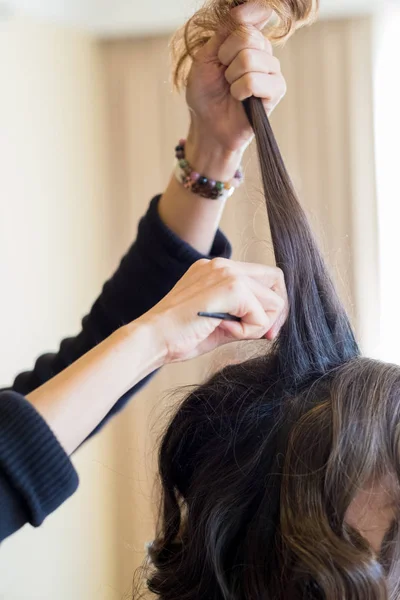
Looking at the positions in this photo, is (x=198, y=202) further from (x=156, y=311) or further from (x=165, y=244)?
(x=156, y=311)

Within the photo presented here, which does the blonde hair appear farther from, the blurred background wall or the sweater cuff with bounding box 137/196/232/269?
the blurred background wall

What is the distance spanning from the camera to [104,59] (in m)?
2.22

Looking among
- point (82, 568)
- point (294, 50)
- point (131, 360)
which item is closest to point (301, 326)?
point (131, 360)

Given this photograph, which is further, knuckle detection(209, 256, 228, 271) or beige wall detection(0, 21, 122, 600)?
beige wall detection(0, 21, 122, 600)

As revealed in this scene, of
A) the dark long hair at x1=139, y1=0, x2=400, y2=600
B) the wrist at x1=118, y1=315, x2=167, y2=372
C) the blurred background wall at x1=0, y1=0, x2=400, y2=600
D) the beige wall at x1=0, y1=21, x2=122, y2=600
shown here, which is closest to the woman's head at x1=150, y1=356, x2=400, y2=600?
the dark long hair at x1=139, y1=0, x2=400, y2=600

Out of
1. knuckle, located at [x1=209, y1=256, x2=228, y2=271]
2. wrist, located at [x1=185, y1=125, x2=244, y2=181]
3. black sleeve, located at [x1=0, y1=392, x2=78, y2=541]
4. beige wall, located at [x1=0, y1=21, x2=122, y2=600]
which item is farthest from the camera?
beige wall, located at [x1=0, y1=21, x2=122, y2=600]

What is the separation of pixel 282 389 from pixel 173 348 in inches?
5.2

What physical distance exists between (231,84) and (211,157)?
0.43 ft

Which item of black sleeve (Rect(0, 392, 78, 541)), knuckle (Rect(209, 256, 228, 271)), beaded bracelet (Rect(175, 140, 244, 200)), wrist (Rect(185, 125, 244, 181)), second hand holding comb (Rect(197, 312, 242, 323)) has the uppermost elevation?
wrist (Rect(185, 125, 244, 181))

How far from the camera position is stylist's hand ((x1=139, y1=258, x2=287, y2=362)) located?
0.66 metres

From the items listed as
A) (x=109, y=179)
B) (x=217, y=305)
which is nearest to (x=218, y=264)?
(x=217, y=305)

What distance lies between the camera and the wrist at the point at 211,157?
898 millimetres

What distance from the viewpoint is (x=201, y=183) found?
925 millimetres

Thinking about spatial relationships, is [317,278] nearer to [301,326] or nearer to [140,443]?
[301,326]
